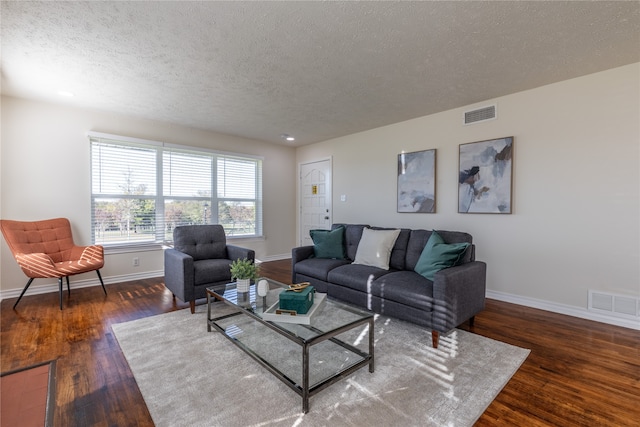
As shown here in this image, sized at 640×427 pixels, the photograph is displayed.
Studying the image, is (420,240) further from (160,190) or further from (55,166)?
(55,166)

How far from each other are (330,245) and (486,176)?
2.10m

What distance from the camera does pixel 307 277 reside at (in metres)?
3.47

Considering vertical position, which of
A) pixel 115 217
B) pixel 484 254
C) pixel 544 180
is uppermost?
pixel 544 180

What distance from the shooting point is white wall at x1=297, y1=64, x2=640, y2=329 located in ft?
8.97

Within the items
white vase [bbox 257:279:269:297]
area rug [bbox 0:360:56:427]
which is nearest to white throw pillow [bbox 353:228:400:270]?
white vase [bbox 257:279:269:297]

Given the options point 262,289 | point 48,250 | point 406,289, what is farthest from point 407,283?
point 48,250

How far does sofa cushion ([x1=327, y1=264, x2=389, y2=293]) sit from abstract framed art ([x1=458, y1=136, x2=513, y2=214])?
158 centimetres

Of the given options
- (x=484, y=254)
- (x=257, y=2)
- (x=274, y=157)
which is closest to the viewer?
(x=257, y=2)

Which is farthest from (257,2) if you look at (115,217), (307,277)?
(115,217)

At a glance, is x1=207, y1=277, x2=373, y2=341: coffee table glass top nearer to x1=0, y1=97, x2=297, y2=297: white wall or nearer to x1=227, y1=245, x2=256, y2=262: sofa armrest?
x1=227, y1=245, x2=256, y2=262: sofa armrest

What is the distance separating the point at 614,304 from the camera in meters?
2.78

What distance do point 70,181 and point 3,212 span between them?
746 mm

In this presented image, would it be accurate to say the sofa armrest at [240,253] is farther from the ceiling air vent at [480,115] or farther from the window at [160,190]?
the ceiling air vent at [480,115]

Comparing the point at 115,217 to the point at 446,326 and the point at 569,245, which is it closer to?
the point at 446,326
